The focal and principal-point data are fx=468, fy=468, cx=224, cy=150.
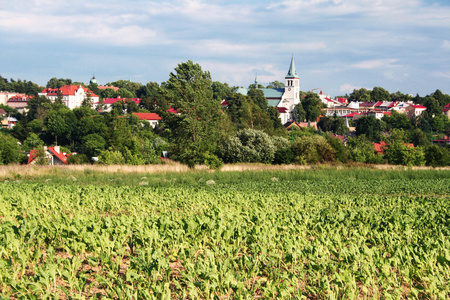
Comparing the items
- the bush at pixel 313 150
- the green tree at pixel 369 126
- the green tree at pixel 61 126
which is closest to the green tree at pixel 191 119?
the bush at pixel 313 150

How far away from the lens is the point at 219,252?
10.0m

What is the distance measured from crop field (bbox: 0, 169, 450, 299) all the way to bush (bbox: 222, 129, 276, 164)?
2956cm

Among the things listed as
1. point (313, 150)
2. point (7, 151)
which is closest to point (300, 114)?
point (7, 151)

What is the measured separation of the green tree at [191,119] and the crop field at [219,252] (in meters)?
25.9

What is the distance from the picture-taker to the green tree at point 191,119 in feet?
151

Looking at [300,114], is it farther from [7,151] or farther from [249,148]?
[249,148]

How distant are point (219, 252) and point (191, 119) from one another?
38757 mm

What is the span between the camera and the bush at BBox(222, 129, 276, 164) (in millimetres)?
49625

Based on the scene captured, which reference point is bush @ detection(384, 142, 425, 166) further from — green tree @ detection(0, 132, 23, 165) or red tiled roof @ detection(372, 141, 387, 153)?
green tree @ detection(0, 132, 23, 165)

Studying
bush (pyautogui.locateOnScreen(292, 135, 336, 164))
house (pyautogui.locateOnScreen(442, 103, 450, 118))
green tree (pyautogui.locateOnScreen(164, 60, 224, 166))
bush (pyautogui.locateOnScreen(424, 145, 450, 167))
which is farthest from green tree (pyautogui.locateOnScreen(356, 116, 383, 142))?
green tree (pyautogui.locateOnScreen(164, 60, 224, 166))

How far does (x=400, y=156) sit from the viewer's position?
5872cm

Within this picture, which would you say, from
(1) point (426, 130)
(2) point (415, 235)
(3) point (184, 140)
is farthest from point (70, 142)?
(2) point (415, 235)

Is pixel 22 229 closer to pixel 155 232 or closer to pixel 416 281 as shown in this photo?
pixel 155 232

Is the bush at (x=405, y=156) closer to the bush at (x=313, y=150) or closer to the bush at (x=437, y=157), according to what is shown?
the bush at (x=437, y=157)
